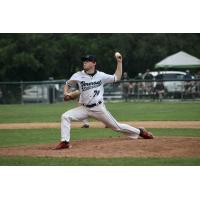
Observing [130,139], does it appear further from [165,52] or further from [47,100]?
[165,52]

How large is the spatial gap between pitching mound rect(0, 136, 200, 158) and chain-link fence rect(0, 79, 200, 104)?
1473cm

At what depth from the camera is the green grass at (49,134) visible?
1163 centimetres

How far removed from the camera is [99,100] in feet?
33.4

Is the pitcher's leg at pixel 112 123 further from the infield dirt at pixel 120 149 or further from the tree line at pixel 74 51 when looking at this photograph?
the tree line at pixel 74 51

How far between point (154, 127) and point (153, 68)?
1707 cm

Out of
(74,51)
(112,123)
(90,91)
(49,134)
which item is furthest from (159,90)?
(90,91)

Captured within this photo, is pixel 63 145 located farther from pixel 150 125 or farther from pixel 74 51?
pixel 74 51

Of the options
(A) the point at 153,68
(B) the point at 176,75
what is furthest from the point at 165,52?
(B) the point at 176,75

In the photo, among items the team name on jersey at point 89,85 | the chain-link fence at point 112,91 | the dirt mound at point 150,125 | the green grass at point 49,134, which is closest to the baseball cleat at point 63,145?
the team name on jersey at point 89,85

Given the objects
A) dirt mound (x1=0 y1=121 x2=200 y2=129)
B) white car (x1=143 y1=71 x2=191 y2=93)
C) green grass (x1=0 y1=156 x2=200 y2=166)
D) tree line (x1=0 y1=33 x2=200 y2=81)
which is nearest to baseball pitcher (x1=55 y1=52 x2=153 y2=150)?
green grass (x1=0 y1=156 x2=200 y2=166)

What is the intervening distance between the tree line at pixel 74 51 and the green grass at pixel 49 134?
12.4 metres

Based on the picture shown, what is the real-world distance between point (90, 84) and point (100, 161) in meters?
1.71

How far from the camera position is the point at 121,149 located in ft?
31.6

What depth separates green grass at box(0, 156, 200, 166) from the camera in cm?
855
